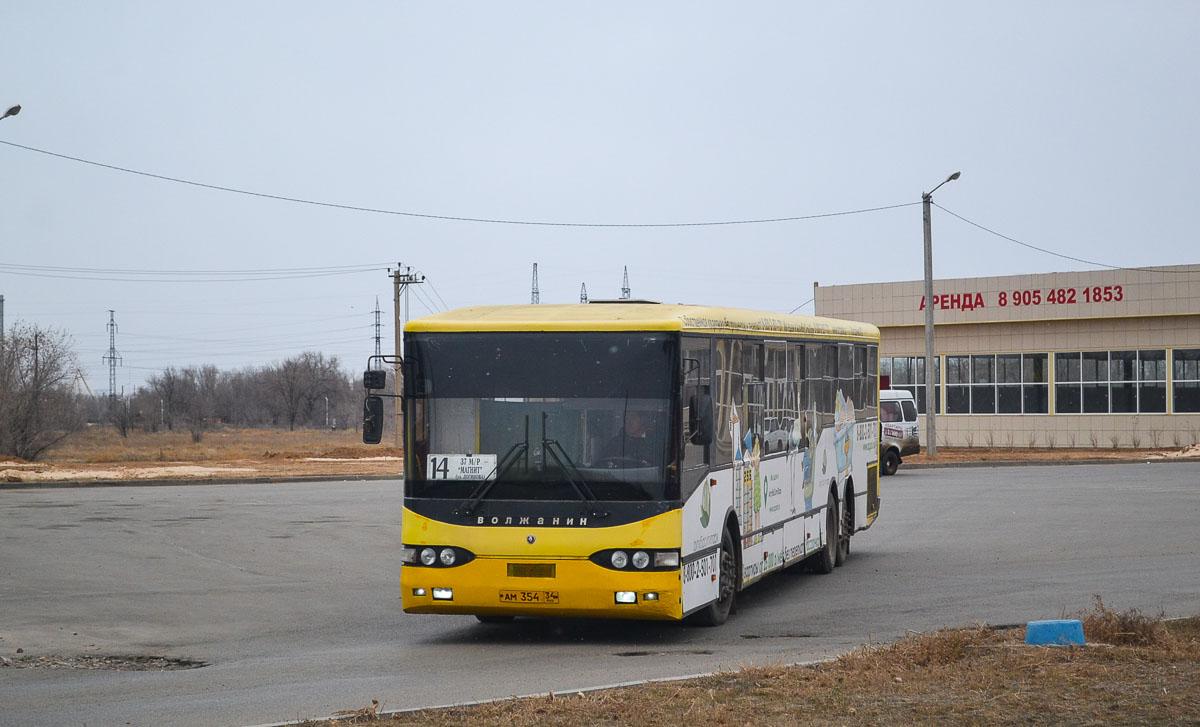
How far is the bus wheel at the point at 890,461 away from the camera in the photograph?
122ft

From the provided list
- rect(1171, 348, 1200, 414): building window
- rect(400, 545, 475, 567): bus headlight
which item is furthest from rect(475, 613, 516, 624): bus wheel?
rect(1171, 348, 1200, 414): building window

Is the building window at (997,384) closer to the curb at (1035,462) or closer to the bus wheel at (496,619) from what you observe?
the curb at (1035,462)

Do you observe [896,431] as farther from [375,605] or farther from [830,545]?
[375,605]

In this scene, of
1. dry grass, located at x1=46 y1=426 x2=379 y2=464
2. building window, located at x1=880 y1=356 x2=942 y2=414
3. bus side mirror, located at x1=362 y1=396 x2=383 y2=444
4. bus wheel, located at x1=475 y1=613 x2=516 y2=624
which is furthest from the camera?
building window, located at x1=880 y1=356 x2=942 y2=414

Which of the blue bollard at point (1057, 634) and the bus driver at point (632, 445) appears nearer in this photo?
the blue bollard at point (1057, 634)

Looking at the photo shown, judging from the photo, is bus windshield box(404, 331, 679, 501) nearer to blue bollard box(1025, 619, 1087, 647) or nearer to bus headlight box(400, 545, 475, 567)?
bus headlight box(400, 545, 475, 567)

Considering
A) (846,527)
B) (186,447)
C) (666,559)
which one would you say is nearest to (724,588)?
(666,559)

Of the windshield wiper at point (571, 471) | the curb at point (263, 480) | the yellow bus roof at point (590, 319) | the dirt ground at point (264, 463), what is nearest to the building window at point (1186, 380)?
the dirt ground at point (264, 463)

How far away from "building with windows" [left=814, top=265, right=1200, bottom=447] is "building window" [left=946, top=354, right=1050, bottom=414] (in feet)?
0.14

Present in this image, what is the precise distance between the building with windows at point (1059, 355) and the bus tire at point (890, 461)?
19.5 metres

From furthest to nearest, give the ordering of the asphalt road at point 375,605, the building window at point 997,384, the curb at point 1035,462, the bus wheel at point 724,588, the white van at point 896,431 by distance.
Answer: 1. the building window at point 997,384
2. the curb at point 1035,462
3. the white van at point 896,431
4. the bus wheel at point 724,588
5. the asphalt road at point 375,605

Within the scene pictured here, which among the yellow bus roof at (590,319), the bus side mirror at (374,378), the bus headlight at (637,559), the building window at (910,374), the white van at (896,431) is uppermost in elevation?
the building window at (910,374)

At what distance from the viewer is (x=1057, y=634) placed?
9.62 meters

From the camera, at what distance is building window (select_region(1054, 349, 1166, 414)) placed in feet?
176
